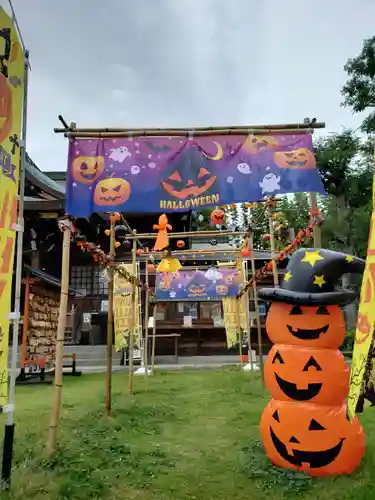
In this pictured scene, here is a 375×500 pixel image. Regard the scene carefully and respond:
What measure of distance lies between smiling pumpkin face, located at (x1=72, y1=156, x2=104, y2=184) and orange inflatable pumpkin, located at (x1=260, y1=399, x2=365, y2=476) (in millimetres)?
3298

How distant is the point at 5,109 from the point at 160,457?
3736mm

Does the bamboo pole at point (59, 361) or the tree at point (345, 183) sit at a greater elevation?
the tree at point (345, 183)

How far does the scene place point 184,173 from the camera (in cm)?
485

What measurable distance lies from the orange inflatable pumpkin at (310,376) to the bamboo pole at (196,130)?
8.35 ft

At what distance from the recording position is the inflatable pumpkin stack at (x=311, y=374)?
148 inches

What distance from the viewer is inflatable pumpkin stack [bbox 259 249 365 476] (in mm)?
3766

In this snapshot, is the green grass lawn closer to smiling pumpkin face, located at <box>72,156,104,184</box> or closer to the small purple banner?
smiling pumpkin face, located at <box>72,156,104,184</box>

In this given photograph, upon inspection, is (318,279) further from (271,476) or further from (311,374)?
(271,476)

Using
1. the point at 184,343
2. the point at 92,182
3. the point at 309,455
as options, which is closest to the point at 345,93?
the point at 184,343

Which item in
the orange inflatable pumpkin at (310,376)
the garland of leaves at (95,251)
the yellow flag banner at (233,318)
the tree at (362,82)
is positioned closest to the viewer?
the orange inflatable pumpkin at (310,376)

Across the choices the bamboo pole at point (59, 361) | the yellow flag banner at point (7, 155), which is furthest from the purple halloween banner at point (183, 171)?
the yellow flag banner at point (7, 155)

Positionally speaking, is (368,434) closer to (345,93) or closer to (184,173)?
(184,173)

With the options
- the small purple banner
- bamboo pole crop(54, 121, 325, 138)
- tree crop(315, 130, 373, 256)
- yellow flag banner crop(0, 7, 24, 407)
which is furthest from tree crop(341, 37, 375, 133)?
yellow flag banner crop(0, 7, 24, 407)

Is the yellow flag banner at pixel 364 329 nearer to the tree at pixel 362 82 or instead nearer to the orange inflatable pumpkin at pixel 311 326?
the orange inflatable pumpkin at pixel 311 326
